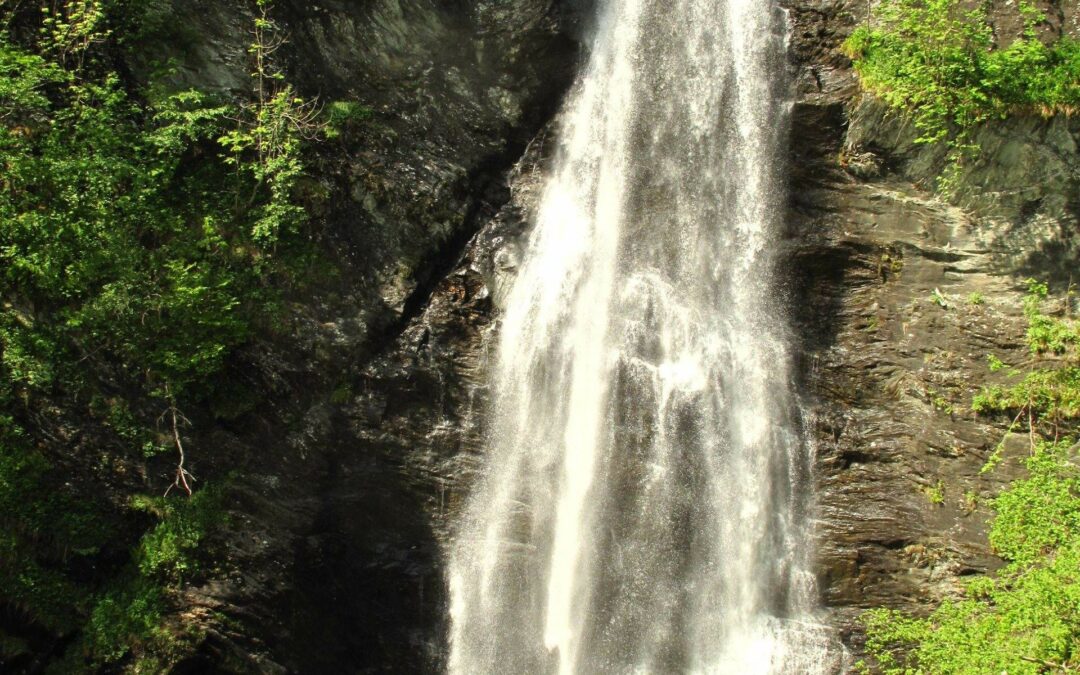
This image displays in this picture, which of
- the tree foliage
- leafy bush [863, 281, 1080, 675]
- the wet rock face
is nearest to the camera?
leafy bush [863, 281, 1080, 675]

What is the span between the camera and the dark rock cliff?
9.55m

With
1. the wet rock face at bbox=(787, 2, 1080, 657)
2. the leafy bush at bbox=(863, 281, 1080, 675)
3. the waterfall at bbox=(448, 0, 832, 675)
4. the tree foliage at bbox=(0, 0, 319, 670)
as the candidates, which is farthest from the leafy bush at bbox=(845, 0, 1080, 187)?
the tree foliage at bbox=(0, 0, 319, 670)

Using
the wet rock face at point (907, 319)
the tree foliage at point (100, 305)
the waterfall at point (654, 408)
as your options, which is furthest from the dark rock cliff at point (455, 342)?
the tree foliage at point (100, 305)

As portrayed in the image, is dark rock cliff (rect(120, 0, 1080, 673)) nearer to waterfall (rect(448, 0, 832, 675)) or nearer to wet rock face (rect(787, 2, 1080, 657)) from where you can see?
wet rock face (rect(787, 2, 1080, 657))

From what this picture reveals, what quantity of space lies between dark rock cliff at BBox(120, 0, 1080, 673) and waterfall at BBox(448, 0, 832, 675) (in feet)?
1.45

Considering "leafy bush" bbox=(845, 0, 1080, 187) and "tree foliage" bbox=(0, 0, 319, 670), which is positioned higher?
"leafy bush" bbox=(845, 0, 1080, 187)

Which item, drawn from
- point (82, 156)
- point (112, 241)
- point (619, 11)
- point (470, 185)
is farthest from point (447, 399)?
point (619, 11)

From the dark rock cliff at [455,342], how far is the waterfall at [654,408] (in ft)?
1.45

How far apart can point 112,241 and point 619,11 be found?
8539 mm

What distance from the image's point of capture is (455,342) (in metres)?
10.9

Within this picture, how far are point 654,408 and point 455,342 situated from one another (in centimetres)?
289

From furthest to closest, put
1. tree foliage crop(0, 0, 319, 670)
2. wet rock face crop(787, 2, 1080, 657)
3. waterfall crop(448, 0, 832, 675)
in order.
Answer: waterfall crop(448, 0, 832, 675)
wet rock face crop(787, 2, 1080, 657)
tree foliage crop(0, 0, 319, 670)

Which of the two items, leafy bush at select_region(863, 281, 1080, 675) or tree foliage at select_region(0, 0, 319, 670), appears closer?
leafy bush at select_region(863, 281, 1080, 675)

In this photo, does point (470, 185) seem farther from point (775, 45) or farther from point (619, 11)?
point (775, 45)
